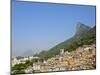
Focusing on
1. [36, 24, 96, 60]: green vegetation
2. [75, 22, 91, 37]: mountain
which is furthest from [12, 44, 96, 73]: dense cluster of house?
[75, 22, 91, 37]: mountain

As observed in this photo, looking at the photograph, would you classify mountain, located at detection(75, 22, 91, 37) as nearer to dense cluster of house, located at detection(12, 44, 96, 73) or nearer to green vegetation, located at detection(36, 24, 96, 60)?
green vegetation, located at detection(36, 24, 96, 60)

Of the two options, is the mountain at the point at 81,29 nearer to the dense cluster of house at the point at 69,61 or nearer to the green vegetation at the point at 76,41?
the green vegetation at the point at 76,41

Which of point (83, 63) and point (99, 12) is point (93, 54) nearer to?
point (83, 63)

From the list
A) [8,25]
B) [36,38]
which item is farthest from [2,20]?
[36,38]

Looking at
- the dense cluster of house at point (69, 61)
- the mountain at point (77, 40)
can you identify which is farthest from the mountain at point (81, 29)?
the dense cluster of house at point (69, 61)

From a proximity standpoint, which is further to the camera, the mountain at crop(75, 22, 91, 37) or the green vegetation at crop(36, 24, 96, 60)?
the mountain at crop(75, 22, 91, 37)
